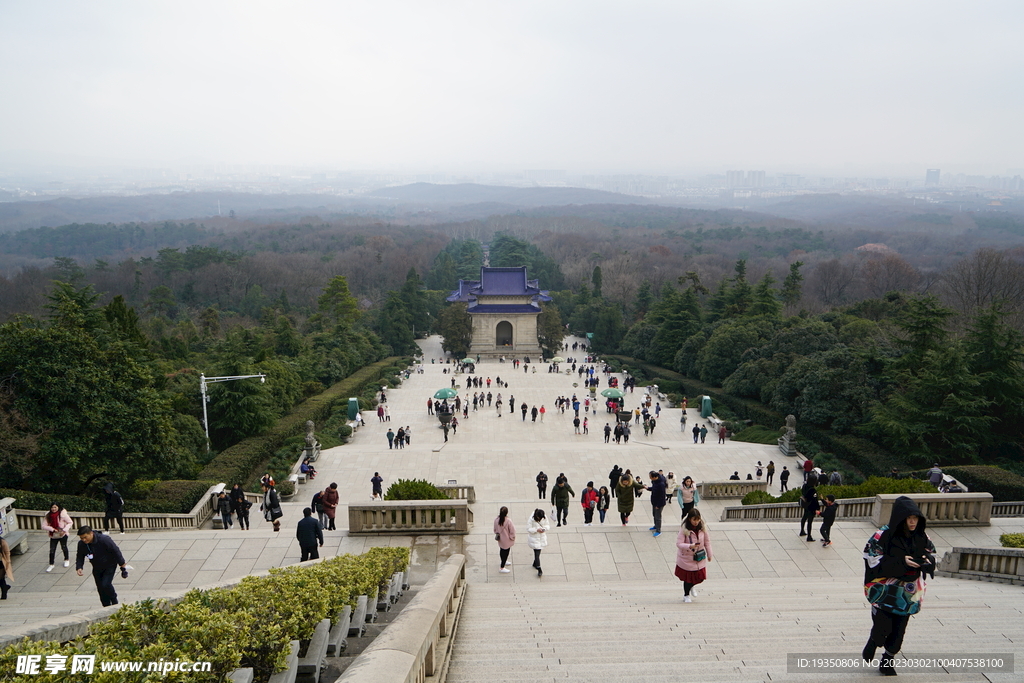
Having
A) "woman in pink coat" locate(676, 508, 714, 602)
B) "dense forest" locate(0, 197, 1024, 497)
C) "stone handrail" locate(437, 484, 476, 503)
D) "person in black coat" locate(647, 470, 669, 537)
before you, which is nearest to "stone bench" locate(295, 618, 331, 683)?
"woman in pink coat" locate(676, 508, 714, 602)

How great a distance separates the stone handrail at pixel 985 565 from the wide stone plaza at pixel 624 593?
336 millimetres

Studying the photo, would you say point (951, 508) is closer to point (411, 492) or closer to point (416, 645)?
point (411, 492)

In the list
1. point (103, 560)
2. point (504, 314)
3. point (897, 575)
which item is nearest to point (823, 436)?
point (897, 575)

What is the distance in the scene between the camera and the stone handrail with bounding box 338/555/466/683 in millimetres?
3934

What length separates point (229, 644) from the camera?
4.18 meters

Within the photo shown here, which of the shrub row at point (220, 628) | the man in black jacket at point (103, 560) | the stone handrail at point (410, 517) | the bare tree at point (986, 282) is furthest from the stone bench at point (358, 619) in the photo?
the bare tree at point (986, 282)

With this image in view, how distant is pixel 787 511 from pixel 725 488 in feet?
13.7

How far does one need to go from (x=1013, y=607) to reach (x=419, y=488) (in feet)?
28.6

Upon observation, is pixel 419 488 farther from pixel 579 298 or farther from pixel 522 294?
pixel 579 298

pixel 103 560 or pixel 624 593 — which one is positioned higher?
pixel 103 560

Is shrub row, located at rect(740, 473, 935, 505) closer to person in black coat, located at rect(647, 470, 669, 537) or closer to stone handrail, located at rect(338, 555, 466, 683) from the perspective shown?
person in black coat, located at rect(647, 470, 669, 537)

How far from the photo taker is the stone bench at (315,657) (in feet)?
15.2

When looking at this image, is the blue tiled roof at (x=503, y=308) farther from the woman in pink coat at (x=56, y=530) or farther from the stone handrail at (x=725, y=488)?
the woman in pink coat at (x=56, y=530)

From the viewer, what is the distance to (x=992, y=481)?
55.6 ft
